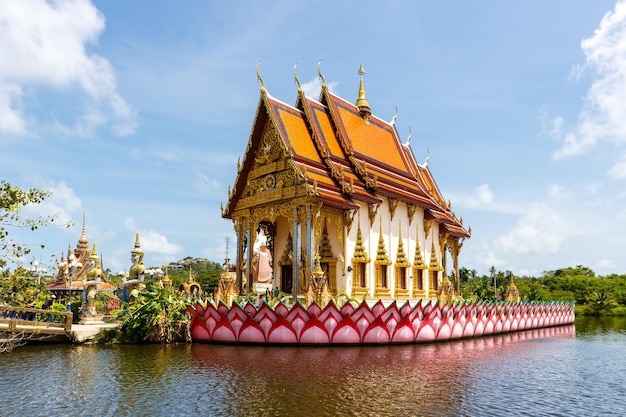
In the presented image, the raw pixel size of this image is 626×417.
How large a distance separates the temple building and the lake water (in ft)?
15.0

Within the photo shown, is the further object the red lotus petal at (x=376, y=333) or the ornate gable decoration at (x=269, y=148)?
the ornate gable decoration at (x=269, y=148)

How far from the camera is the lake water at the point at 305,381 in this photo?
6.88 m

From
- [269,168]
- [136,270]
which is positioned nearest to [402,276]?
[269,168]

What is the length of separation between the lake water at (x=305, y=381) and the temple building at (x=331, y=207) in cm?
458

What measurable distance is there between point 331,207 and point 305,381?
8.95 meters

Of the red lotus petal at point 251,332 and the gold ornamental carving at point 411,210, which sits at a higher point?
the gold ornamental carving at point 411,210

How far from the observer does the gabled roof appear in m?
16.9

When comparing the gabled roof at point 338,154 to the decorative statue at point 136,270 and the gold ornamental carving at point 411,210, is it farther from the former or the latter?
the decorative statue at point 136,270

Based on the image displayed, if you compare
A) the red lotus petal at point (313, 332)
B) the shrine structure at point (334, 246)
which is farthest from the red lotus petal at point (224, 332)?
the red lotus petal at point (313, 332)

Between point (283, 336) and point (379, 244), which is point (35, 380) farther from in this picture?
point (379, 244)

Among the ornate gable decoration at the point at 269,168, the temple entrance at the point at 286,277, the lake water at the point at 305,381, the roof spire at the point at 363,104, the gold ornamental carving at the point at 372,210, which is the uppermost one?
the roof spire at the point at 363,104

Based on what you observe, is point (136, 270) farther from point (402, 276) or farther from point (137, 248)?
point (402, 276)

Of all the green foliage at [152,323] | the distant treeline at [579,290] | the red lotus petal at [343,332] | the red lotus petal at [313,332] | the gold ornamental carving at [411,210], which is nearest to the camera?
the red lotus petal at [313,332]

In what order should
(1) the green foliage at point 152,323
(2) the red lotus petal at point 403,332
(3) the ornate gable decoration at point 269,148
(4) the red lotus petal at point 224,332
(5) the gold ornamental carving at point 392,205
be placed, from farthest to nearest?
(5) the gold ornamental carving at point 392,205
(3) the ornate gable decoration at point 269,148
(1) the green foliage at point 152,323
(2) the red lotus petal at point 403,332
(4) the red lotus petal at point 224,332
